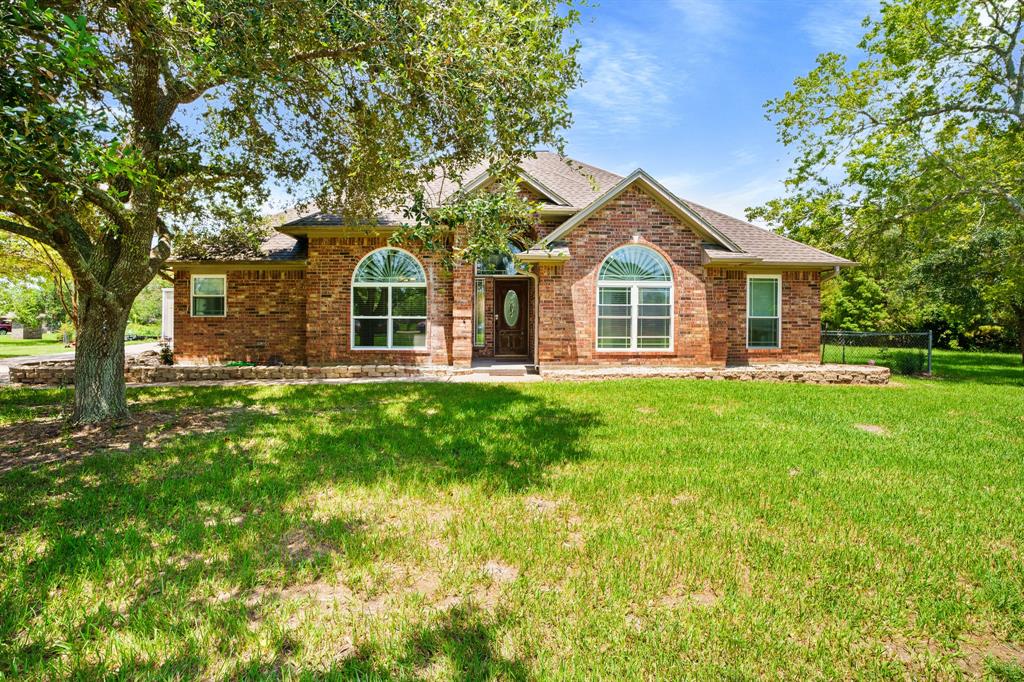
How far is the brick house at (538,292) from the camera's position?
42.4 ft

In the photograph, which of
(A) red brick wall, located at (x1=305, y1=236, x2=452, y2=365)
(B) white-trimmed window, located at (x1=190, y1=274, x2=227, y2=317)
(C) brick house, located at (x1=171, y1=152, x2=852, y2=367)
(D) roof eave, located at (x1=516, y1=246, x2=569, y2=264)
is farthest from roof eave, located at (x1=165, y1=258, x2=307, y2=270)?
(D) roof eave, located at (x1=516, y1=246, x2=569, y2=264)

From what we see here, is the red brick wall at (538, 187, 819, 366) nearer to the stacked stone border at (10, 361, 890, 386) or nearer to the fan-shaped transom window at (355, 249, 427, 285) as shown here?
the stacked stone border at (10, 361, 890, 386)

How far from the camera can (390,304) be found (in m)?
13.5

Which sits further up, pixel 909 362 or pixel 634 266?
pixel 634 266

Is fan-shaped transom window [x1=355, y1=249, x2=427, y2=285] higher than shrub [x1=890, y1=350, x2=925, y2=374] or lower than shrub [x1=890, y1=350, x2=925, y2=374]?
higher

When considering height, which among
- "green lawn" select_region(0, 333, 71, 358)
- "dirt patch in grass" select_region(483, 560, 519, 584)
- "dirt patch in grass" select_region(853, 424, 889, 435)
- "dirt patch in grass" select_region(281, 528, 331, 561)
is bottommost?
"dirt patch in grass" select_region(483, 560, 519, 584)

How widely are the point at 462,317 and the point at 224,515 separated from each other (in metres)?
9.14

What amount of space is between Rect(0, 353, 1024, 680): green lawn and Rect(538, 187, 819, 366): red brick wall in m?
5.96

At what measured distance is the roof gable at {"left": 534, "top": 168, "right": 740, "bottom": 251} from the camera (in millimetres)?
12578

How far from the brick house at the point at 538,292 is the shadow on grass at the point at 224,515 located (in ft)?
16.9

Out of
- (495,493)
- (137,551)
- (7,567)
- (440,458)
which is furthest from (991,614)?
(7,567)

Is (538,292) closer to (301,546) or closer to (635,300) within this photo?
(635,300)

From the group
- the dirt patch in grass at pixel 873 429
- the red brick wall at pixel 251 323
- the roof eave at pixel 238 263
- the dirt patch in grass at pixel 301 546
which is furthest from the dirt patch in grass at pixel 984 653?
the red brick wall at pixel 251 323

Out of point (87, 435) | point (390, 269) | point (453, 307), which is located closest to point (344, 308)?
point (390, 269)
